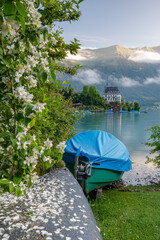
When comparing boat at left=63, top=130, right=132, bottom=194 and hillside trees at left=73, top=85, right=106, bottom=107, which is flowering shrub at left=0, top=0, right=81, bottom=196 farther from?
hillside trees at left=73, top=85, right=106, bottom=107

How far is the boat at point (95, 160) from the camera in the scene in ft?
31.0

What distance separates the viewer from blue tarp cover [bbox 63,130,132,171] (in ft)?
32.2

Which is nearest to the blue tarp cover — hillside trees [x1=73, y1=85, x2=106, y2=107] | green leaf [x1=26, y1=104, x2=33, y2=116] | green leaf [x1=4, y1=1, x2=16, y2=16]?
green leaf [x1=26, y1=104, x2=33, y2=116]

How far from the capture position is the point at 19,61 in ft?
8.65

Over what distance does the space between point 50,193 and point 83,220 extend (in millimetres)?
1685

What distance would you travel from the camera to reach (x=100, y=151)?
404 inches

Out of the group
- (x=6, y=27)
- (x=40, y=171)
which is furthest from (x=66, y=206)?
(x=6, y=27)

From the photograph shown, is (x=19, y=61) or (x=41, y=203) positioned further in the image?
(x=41, y=203)

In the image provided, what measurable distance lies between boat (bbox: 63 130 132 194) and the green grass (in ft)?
3.32

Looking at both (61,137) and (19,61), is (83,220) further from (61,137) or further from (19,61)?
(61,137)

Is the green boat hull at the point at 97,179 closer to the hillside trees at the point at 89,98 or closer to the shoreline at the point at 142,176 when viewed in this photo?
the shoreline at the point at 142,176

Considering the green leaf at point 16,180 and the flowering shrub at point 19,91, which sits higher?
the flowering shrub at point 19,91

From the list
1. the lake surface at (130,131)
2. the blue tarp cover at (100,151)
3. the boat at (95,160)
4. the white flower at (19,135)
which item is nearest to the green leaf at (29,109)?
the white flower at (19,135)

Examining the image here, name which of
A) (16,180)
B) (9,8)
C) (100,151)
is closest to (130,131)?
(100,151)
